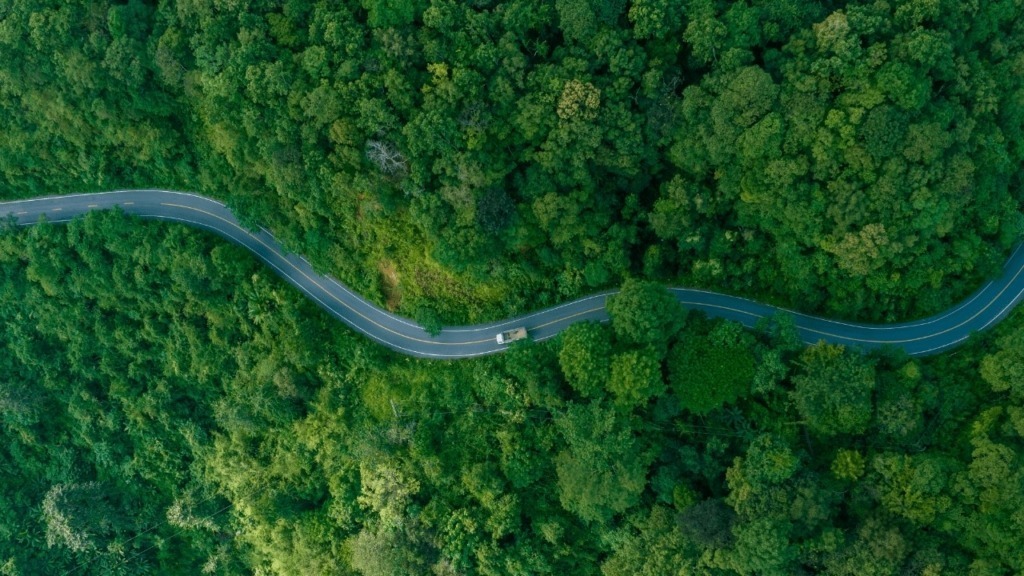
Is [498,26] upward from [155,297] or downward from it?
upward

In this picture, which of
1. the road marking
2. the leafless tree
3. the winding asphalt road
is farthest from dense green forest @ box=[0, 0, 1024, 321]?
the road marking

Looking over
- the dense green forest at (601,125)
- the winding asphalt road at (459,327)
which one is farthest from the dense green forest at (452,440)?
the dense green forest at (601,125)

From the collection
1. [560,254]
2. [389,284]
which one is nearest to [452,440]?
[389,284]

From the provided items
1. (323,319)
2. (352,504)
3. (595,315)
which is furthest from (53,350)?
(595,315)

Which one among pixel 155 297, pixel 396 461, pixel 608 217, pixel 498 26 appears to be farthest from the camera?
pixel 155 297

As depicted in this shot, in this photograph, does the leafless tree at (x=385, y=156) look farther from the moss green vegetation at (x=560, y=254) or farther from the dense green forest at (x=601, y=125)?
the moss green vegetation at (x=560, y=254)

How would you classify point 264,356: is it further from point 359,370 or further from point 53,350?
point 53,350

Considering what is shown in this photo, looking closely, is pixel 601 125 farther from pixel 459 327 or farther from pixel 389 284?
pixel 389 284
